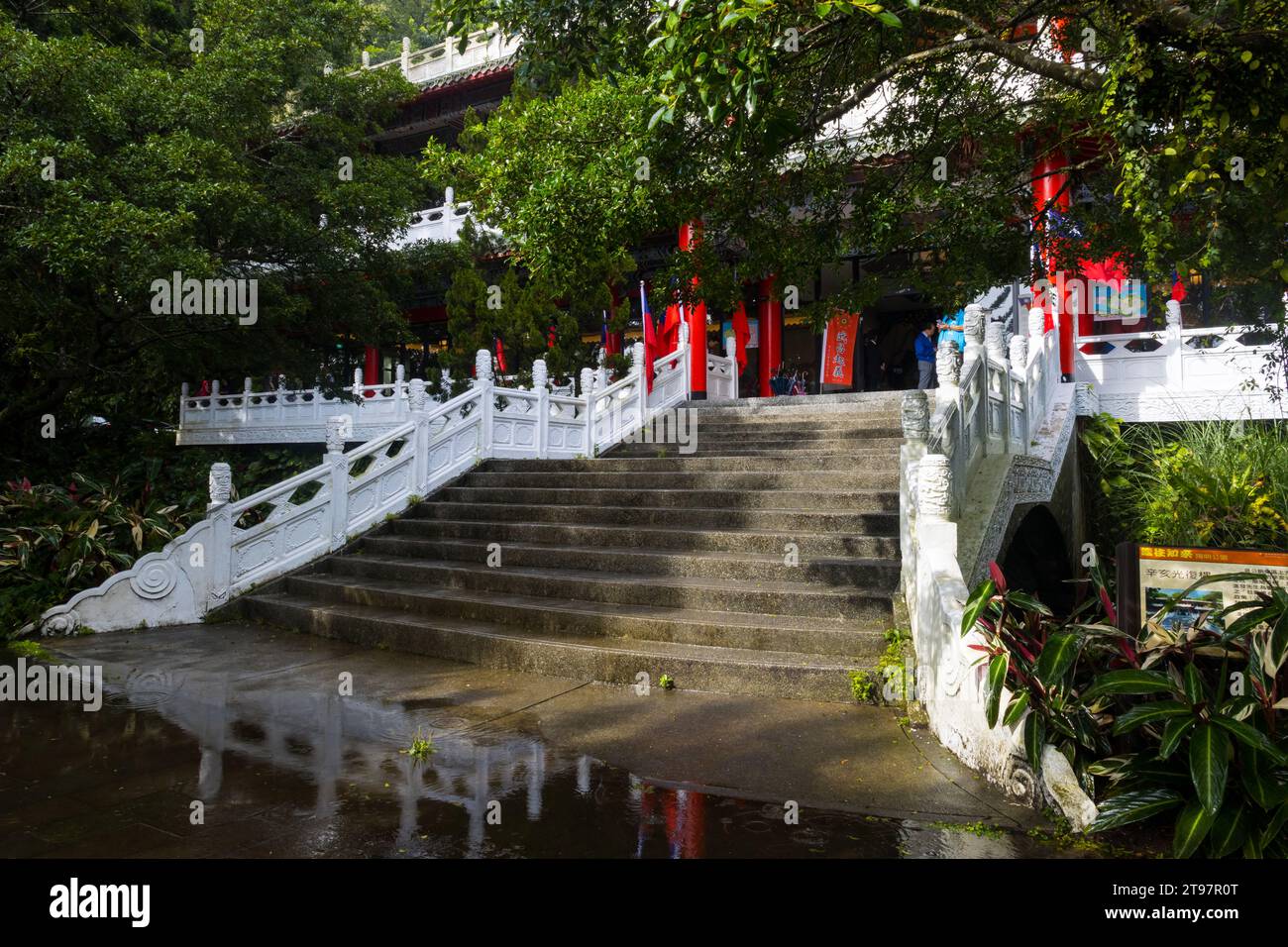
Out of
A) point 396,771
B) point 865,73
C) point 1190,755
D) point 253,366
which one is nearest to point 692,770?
point 396,771

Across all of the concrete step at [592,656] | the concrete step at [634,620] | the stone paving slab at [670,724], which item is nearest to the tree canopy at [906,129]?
the concrete step at [634,620]

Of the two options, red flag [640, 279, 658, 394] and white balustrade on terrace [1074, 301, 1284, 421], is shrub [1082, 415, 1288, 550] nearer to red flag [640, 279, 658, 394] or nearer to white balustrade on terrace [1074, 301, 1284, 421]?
white balustrade on terrace [1074, 301, 1284, 421]

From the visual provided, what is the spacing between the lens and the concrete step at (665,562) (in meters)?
6.26

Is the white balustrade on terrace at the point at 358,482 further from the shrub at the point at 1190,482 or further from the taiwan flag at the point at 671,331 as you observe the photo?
the shrub at the point at 1190,482

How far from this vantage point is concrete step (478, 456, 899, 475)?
8508mm

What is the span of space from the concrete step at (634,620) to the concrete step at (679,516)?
1.37 meters

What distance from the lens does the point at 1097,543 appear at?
1035 centimetres

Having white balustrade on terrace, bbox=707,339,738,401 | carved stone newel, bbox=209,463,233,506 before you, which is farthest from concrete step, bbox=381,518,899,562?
white balustrade on terrace, bbox=707,339,738,401

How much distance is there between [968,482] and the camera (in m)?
7.20

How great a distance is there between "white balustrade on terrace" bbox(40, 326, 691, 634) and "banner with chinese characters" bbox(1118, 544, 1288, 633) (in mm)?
7722

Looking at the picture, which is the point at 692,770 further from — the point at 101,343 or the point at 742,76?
the point at 101,343

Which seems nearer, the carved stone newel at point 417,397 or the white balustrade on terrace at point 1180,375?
the white balustrade on terrace at point 1180,375

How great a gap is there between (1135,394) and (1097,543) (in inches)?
78.0

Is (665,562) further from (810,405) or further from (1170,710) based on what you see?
(810,405)
